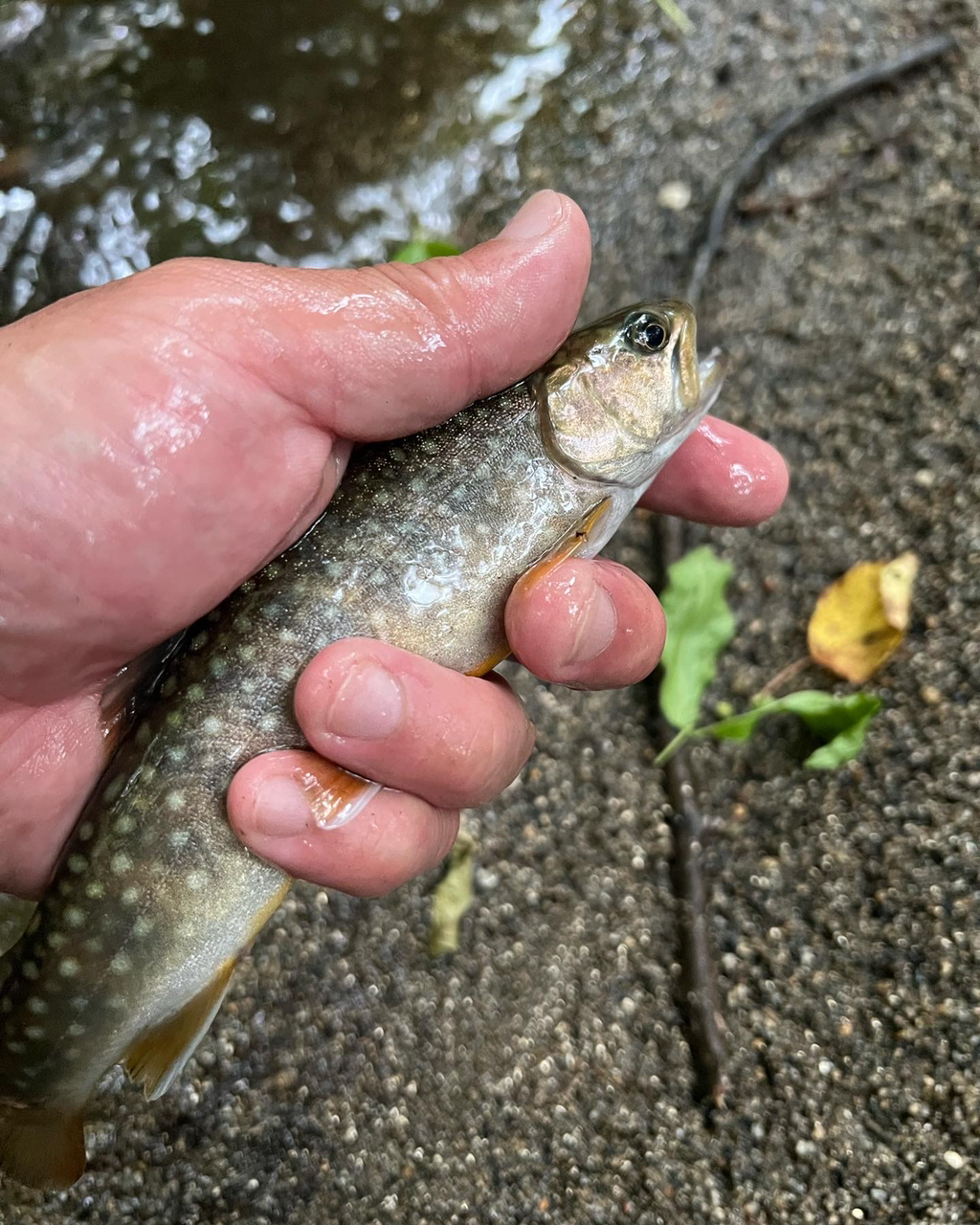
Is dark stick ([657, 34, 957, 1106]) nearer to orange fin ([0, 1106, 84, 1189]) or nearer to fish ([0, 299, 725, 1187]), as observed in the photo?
fish ([0, 299, 725, 1187])

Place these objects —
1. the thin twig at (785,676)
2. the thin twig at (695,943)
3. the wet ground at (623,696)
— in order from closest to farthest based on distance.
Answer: the wet ground at (623,696)
the thin twig at (695,943)
the thin twig at (785,676)

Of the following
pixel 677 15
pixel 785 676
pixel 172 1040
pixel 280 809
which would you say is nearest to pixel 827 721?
pixel 785 676

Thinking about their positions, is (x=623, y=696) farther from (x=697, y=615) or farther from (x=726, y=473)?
(x=726, y=473)

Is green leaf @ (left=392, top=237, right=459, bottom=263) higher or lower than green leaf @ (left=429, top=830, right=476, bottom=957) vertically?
higher

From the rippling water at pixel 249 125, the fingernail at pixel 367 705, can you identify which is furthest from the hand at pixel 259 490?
the rippling water at pixel 249 125

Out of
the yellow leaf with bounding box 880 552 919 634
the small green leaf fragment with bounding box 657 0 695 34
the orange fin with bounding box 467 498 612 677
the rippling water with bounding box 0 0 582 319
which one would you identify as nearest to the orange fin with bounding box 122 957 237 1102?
the orange fin with bounding box 467 498 612 677

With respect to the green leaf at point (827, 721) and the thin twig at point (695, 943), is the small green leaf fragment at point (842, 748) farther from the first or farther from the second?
the thin twig at point (695, 943)

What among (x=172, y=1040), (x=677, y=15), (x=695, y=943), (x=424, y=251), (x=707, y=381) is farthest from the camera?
(x=677, y=15)
